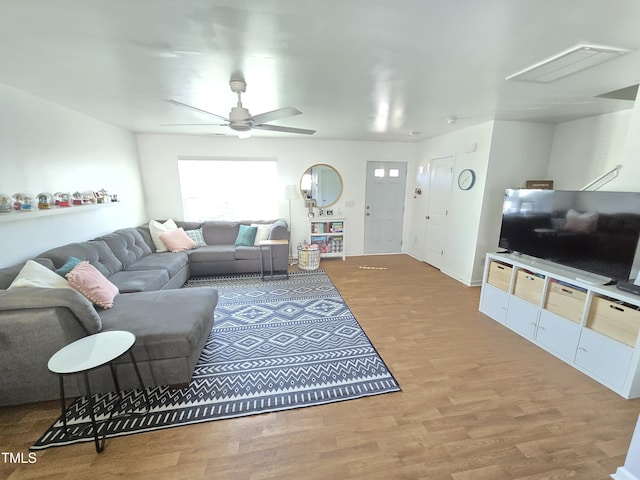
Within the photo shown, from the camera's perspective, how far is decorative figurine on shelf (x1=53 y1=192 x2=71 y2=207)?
2783 millimetres

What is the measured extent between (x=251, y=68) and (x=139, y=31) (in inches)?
28.0

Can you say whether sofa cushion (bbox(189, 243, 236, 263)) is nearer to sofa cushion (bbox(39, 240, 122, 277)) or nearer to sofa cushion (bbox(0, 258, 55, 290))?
sofa cushion (bbox(39, 240, 122, 277))

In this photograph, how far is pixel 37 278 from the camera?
213 centimetres

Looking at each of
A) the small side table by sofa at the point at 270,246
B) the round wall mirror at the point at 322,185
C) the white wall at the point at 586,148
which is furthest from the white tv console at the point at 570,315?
the round wall mirror at the point at 322,185

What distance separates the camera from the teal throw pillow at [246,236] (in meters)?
4.62

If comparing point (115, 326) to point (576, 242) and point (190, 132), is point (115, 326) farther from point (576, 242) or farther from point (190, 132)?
point (576, 242)

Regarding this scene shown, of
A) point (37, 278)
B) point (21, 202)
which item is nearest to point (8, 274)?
point (37, 278)

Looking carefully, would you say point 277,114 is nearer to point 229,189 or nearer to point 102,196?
point 102,196

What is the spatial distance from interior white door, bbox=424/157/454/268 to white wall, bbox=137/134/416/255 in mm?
869

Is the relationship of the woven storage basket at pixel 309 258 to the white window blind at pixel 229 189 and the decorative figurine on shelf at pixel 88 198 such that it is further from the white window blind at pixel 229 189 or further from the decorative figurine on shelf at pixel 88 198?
the decorative figurine on shelf at pixel 88 198

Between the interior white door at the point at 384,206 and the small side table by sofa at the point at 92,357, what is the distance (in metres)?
4.63

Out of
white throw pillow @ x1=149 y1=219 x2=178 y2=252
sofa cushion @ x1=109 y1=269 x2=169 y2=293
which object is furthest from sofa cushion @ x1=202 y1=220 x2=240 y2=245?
sofa cushion @ x1=109 y1=269 x2=169 y2=293

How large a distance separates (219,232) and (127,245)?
4.60 feet

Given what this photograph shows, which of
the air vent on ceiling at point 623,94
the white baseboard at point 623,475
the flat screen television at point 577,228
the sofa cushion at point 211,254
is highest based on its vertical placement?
the air vent on ceiling at point 623,94
